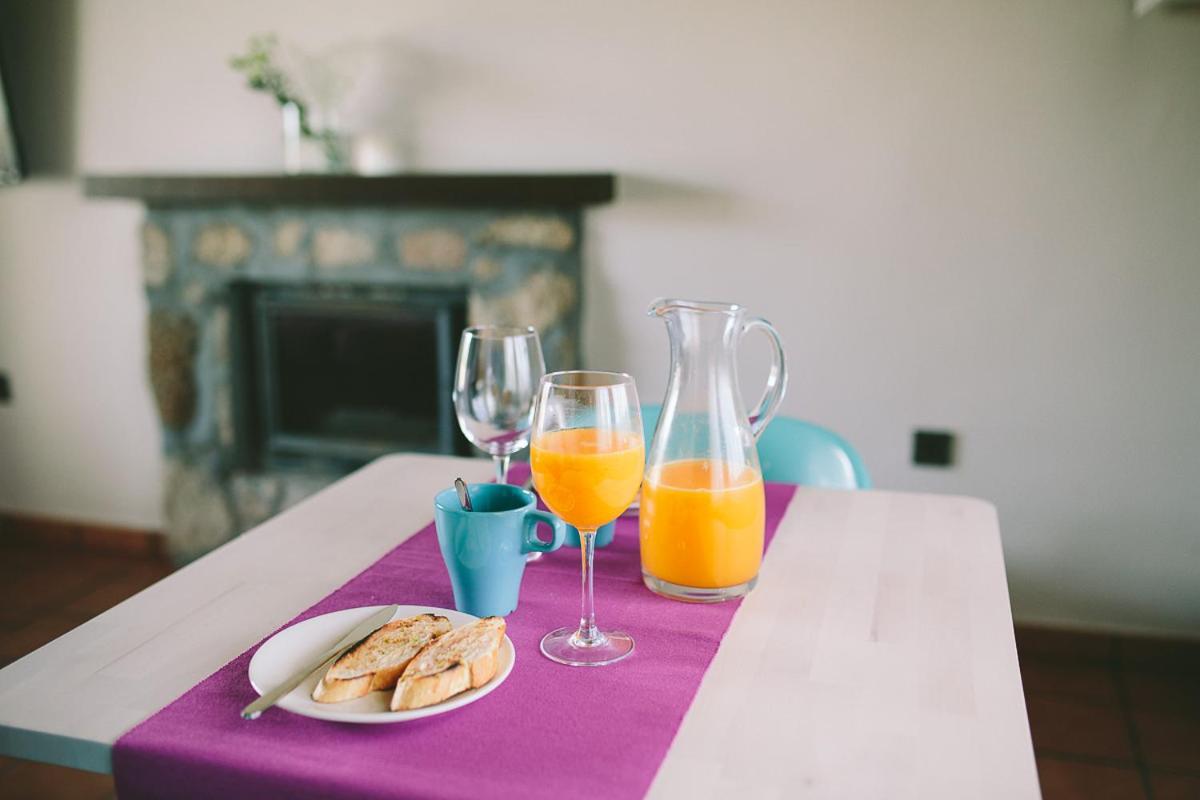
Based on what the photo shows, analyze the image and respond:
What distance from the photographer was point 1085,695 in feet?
6.60

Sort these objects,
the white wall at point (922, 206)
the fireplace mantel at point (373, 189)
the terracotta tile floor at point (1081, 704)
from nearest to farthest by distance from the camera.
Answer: the terracotta tile floor at point (1081, 704) < the white wall at point (922, 206) < the fireplace mantel at point (373, 189)

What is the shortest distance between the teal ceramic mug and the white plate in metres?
0.03

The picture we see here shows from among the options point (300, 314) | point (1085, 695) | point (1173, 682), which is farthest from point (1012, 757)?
point (300, 314)

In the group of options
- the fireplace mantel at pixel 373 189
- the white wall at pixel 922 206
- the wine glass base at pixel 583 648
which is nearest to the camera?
the wine glass base at pixel 583 648

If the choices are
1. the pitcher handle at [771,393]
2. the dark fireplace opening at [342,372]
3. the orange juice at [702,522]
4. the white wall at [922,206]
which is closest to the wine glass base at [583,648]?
the orange juice at [702,522]

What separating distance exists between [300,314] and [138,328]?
0.53 meters

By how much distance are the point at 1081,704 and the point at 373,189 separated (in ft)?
6.32

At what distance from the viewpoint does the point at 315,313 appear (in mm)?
2584

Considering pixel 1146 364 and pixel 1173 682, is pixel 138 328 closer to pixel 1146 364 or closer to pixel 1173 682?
pixel 1146 364

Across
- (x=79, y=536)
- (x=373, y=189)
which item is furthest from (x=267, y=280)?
(x=79, y=536)

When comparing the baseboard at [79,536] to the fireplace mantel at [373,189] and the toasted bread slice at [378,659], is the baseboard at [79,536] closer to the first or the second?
the fireplace mantel at [373,189]

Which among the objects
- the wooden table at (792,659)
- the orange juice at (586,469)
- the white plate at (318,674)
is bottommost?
the wooden table at (792,659)

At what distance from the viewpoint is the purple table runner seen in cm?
59

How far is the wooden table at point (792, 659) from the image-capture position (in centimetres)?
62
